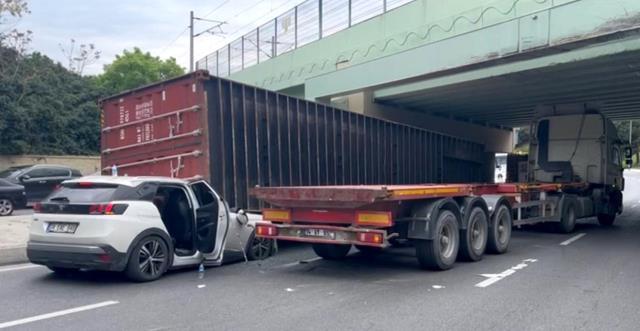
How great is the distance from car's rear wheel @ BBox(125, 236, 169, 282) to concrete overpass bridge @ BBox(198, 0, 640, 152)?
969 cm

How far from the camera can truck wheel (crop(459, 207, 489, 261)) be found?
30.9 ft

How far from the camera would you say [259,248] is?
31.9ft

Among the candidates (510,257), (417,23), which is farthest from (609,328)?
(417,23)

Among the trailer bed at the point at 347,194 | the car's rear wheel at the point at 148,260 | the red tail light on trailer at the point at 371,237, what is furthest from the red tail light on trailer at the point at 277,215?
the car's rear wheel at the point at 148,260

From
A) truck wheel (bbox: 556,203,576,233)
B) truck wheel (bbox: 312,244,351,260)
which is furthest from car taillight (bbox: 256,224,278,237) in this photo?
truck wheel (bbox: 556,203,576,233)

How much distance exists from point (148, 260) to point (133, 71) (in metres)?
41.9

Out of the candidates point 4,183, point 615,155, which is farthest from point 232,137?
point 615,155

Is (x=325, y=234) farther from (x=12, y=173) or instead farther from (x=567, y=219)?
(x=12, y=173)

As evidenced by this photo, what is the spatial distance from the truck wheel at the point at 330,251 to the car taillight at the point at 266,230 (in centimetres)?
122

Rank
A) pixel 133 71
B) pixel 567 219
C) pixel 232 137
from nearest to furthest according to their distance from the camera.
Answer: pixel 232 137 → pixel 567 219 → pixel 133 71

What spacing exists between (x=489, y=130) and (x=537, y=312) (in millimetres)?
21938

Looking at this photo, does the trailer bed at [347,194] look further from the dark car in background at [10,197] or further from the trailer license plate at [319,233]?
the dark car in background at [10,197]

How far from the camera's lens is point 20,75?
99.5ft

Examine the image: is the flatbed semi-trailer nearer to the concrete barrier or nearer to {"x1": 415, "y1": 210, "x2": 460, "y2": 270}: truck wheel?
{"x1": 415, "y1": 210, "x2": 460, "y2": 270}: truck wheel
